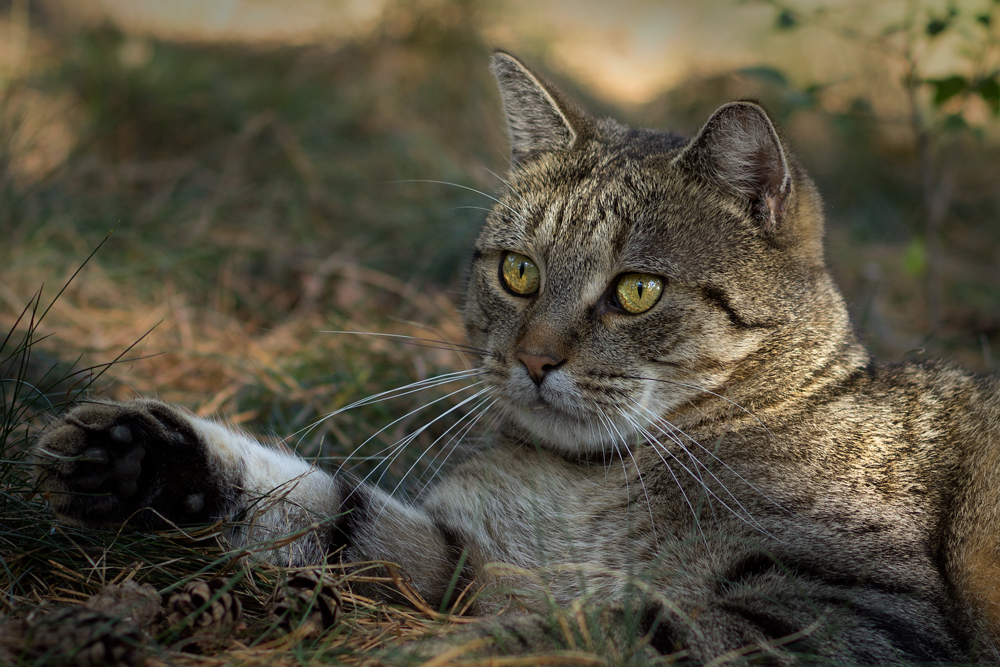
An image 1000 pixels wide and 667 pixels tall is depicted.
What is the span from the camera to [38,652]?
5.10ft

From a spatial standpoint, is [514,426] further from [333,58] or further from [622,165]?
[333,58]

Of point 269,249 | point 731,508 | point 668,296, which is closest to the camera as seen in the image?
point 731,508

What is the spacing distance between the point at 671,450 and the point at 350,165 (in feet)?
15.0

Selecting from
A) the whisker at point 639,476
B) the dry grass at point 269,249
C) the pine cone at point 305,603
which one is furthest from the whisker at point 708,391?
the pine cone at point 305,603

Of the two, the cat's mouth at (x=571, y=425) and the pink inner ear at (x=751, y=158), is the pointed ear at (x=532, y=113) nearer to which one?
the pink inner ear at (x=751, y=158)

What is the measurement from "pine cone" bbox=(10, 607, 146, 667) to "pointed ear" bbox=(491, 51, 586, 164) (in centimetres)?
231

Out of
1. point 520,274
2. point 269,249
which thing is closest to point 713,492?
point 520,274

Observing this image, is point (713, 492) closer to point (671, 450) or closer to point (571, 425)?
point (671, 450)

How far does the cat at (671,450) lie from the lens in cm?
214

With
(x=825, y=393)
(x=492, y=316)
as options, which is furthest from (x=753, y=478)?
(x=492, y=316)

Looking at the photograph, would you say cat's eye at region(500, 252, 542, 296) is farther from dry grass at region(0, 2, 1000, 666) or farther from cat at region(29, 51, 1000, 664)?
dry grass at region(0, 2, 1000, 666)

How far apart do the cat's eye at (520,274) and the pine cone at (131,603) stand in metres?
1.56

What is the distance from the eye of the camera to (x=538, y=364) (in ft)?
7.95

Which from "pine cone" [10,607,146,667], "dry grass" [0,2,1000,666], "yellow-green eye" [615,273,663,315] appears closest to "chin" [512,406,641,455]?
"yellow-green eye" [615,273,663,315]
